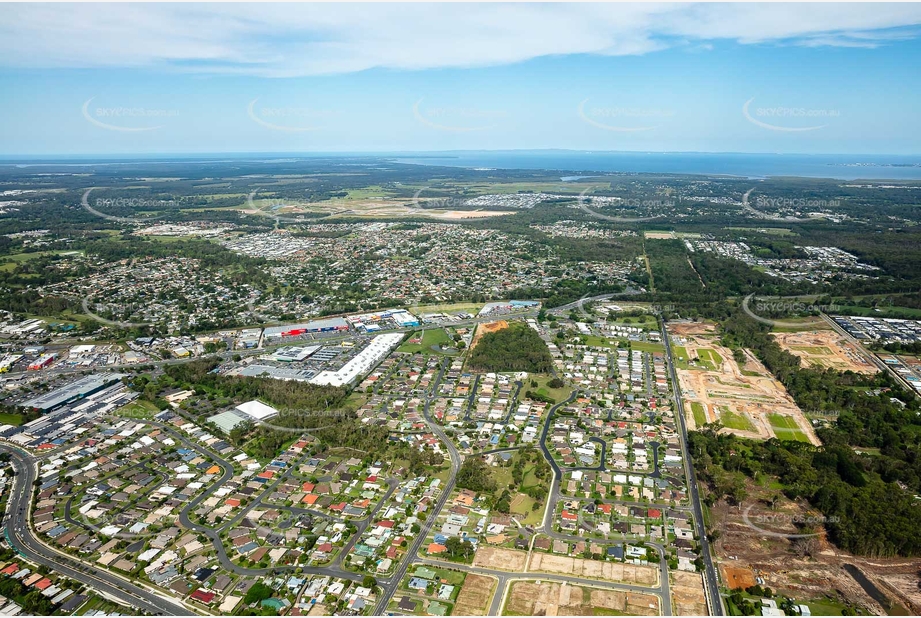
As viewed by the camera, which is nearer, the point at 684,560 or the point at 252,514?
the point at 684,560

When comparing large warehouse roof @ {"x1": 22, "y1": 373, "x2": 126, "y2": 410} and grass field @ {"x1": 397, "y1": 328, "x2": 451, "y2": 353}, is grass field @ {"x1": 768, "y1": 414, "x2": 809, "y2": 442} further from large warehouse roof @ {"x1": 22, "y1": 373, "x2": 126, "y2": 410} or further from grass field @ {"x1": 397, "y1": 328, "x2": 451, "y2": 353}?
large warehouse roof @ {"x1": 22, "y1": 373, "x2": 126, "y2": 410}

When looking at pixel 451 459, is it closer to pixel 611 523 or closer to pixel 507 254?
pixel 611 523

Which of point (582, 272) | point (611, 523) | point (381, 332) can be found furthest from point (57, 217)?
point (611, 523)

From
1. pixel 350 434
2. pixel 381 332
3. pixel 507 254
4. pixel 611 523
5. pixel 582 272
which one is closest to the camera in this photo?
pixel 611 523

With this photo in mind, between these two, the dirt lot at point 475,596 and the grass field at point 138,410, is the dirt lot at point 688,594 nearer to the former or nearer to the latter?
the dirt lot at point 475,596

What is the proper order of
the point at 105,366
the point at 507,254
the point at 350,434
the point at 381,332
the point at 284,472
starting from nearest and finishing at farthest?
the point at 284,472 < the point at 350,434 < the point at 105,366 < the point at 381,332 < the point at 507,254
